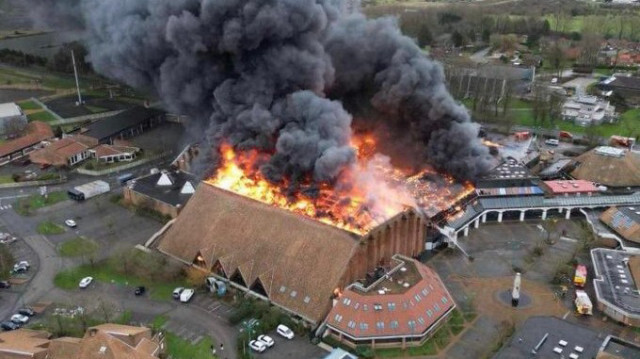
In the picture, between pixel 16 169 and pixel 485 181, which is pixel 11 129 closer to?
pixel 16 169

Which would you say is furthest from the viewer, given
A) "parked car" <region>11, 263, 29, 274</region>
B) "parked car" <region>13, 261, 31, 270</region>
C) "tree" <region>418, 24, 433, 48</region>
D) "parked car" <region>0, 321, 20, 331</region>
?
"tree" <region>418, 24, 433, 48</region>

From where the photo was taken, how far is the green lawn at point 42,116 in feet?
272

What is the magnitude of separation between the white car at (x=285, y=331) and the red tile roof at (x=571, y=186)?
99.7ft

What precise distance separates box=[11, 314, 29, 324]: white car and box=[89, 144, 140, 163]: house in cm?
3154

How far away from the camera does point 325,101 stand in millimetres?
49062

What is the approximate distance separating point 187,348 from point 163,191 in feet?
74.0

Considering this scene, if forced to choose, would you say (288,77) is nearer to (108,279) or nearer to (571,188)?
(108,279)

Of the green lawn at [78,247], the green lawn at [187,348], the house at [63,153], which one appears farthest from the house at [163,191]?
the green lawn at [187,348]

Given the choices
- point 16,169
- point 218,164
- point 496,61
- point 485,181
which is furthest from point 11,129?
point 496,61

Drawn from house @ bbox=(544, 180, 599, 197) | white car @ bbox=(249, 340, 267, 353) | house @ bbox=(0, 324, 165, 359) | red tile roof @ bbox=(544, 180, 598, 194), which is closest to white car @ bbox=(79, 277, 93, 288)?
house @ bbox=(0, 324, 165, 359)

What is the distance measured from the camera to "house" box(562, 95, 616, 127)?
268 feet

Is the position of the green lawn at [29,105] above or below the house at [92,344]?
above

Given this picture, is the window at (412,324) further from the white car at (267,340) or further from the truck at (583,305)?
the truck at (583,305)

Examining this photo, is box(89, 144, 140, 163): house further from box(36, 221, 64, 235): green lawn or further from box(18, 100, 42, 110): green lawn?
box(18, 100, 42, 110): green lawn
